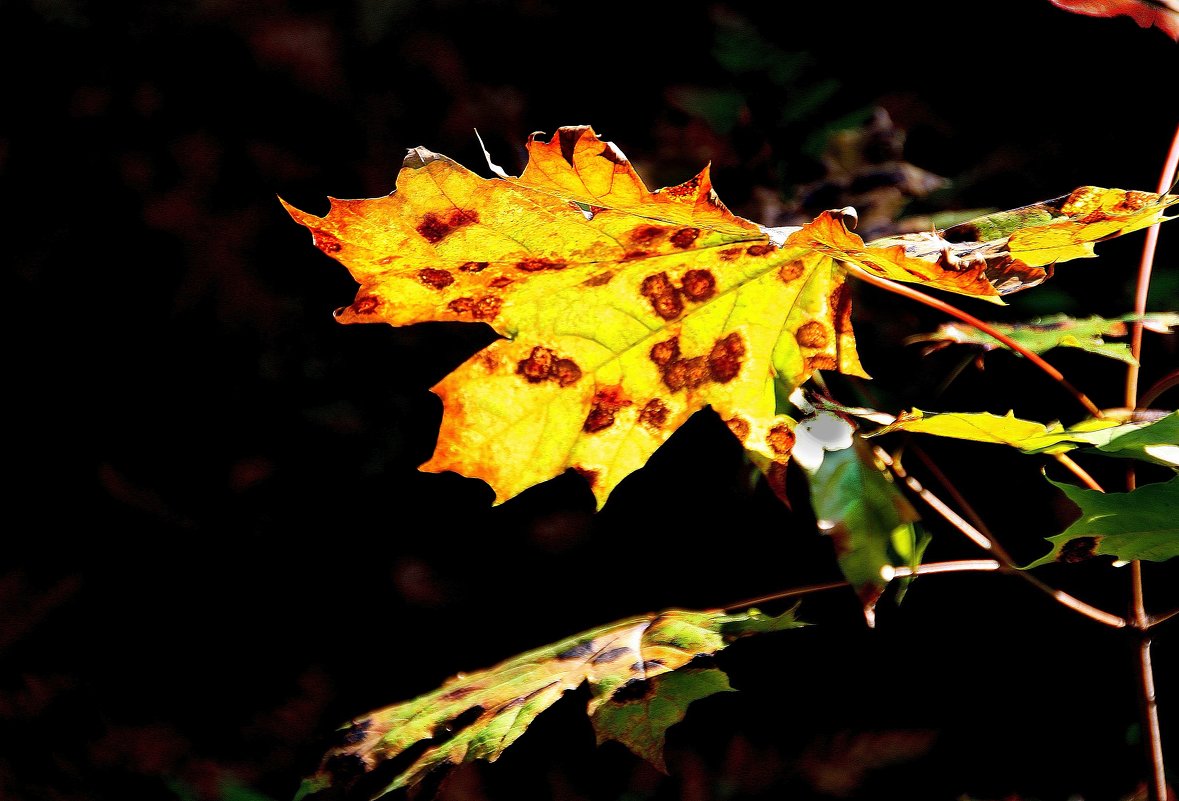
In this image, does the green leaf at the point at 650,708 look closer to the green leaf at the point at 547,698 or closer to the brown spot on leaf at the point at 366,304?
the green leaf at the point at 547,698

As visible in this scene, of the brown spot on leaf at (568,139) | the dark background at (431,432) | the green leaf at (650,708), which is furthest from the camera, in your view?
the dark background at (431,432)

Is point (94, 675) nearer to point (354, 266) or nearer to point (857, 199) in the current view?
point (354, 266)

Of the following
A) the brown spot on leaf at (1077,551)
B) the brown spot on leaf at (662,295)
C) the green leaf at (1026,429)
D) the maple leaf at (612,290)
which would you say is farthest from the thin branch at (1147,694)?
the brown spot on leaf at (662,295)

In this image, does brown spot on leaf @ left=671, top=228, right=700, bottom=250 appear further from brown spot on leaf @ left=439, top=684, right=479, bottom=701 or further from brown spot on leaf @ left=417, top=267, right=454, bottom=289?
brown spot on leaf @ left=439, top=684, right=479, bottom=701

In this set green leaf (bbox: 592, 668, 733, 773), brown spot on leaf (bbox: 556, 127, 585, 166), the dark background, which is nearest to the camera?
brown spot on leaf (bbox: 556, 127, 585, 166)

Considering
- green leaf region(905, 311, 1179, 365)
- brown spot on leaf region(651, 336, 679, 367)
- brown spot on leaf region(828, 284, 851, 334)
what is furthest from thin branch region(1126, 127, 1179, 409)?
brown spot on leaf region(651, 336, 679, 367)

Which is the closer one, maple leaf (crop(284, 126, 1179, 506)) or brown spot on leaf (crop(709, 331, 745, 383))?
maple leaf (crop(284, 126, 1179, 506))

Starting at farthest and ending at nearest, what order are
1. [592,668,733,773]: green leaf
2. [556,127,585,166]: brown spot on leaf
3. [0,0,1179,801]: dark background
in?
[0,0,1179,801]: dark background
[592,668,733,773]: green leaf
[556,127,585,166]: brown spot on leaf
